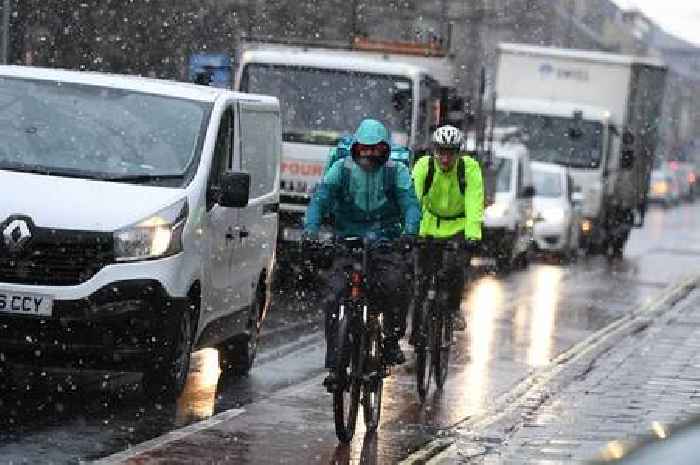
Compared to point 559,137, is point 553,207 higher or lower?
lower

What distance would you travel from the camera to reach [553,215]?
34.2 meters

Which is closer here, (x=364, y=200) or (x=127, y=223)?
(x=364, y=200)

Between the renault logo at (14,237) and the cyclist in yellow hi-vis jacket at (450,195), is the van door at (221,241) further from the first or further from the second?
the renault logo at (14,237)

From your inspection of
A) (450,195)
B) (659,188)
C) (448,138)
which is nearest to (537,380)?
(450,195)

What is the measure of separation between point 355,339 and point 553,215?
2431cm

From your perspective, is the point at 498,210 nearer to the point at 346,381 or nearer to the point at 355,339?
the point at 355,339

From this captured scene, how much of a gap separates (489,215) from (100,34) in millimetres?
11645

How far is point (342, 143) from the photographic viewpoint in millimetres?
10859

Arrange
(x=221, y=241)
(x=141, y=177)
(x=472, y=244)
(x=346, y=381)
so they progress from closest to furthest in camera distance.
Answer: (x=346, y=381)
(x=141, y=177)
(x=221, y=241)
(x=472, y=244)

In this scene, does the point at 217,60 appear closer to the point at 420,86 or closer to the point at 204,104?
the point at 420,86

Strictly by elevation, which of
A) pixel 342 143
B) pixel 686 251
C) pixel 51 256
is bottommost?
pixel 686 251

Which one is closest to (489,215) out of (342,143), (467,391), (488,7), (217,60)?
(217,60)

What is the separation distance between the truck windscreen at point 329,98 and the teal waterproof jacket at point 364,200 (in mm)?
→ 11038

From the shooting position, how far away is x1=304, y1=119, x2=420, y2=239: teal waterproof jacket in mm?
10320
